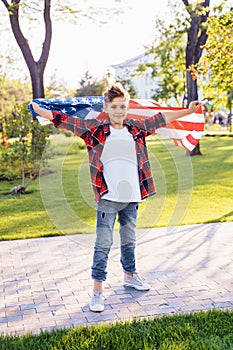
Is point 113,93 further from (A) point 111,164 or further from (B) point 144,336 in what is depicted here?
(B) point 144,336

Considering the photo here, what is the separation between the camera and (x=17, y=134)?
37.5ft

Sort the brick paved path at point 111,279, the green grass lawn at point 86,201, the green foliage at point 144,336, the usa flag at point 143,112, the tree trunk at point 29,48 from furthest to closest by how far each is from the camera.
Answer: the tree trunk at point 29,48
the green grass lawn at point 86,201
the usa flag at point 143,112
the brick paved path at point 111,279
the green foliage at point 144,336

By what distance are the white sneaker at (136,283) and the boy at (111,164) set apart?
431 millimetres

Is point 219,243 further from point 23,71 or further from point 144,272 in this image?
A: point 23,71

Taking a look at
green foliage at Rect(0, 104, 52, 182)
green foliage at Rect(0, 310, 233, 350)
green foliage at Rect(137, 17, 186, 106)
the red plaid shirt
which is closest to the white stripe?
the red plaid shirt

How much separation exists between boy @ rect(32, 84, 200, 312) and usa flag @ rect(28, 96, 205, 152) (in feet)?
2.36

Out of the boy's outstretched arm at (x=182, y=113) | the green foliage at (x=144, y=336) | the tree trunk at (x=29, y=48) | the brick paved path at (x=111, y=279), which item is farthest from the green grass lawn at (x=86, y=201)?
the tree trunk at (x=29, y=48)

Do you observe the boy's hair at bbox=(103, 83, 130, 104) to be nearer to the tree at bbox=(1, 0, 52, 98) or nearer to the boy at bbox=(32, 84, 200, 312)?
the boy at bbox=(32, 84, 200, 312)

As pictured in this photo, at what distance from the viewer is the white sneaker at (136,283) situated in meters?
4.52

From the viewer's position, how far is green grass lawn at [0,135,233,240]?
6.62 meters

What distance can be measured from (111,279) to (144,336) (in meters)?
1.39

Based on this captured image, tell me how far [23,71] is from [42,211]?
27894mm

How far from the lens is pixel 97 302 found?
4109 millimetres

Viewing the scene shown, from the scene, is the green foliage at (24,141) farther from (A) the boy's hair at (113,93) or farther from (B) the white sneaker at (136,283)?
(A) the boy's hair at (113,93)
